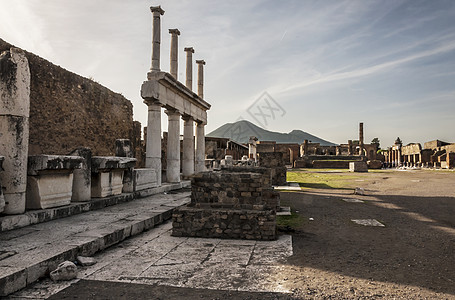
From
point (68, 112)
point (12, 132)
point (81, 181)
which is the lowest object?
point (81, 181)

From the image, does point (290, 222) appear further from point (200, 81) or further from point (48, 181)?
point (200, 81)

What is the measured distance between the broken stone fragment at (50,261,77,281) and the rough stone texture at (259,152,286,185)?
12609 millimetres

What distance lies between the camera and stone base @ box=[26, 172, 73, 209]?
538 cm

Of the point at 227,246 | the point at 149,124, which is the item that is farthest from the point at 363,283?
the point at 149,124

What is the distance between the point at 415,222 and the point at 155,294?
6.07 metres

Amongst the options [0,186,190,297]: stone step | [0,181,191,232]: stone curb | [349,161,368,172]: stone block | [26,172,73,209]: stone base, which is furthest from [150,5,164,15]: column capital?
[349,161,368,172]: stone block

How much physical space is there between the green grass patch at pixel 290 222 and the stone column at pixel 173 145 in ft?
19.6

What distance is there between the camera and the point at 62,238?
4195mm

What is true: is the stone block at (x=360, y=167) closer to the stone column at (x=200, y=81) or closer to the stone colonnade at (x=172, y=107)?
the stone colonnade at (x=172, y=107)

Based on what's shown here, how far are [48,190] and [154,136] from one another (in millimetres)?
5328

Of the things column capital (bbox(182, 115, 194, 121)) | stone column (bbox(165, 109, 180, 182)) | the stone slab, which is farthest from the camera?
column capital (bbox(182, 115, 194, 121))

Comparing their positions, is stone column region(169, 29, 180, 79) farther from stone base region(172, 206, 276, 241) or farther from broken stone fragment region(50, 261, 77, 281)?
broken stone fragment region(50, 261, 77, 281)

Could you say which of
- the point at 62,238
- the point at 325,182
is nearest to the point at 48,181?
the point at 62,238

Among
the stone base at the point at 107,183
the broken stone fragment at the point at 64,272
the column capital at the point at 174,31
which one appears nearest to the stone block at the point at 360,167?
the column capital at the point at 174,31
